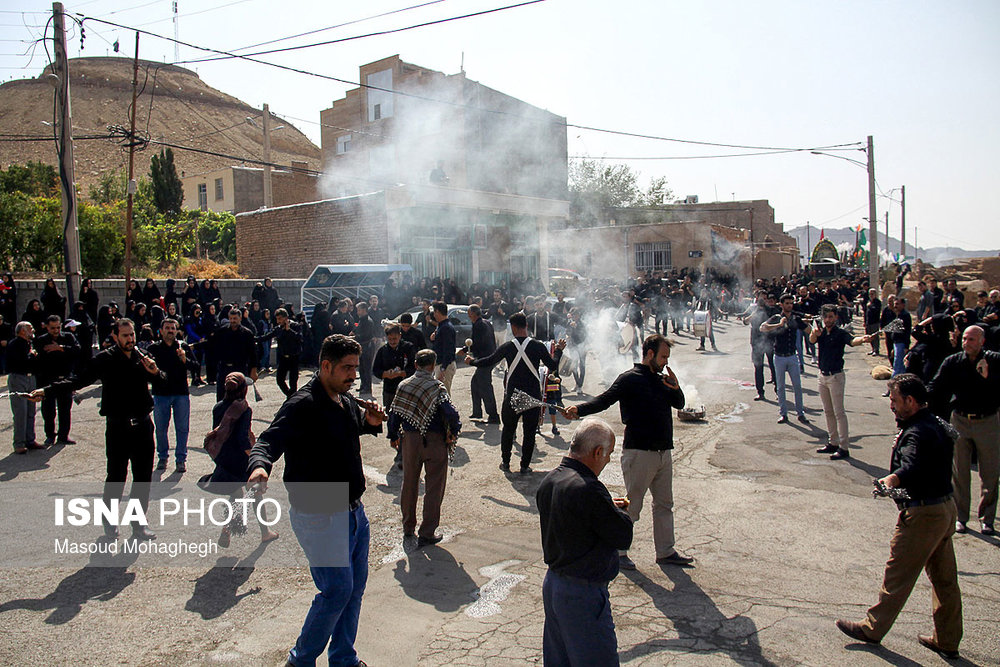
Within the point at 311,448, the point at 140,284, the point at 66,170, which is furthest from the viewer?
the point at 140,284

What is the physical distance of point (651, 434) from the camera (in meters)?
5.06

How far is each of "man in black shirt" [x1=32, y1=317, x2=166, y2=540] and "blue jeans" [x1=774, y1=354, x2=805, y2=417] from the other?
325 inches

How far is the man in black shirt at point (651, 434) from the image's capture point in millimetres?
5066

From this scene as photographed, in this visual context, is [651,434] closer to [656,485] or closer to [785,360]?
[656,485]

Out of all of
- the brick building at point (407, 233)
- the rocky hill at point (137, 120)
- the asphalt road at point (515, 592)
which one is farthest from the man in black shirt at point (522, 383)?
the rocky hill at point (137, 120)

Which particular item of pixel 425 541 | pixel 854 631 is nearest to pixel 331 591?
pixel 425 541

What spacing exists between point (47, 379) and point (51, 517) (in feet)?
9.24

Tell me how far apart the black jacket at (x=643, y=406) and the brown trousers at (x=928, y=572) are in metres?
1.65

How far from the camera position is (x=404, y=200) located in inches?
840

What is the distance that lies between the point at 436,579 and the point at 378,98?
127 ft

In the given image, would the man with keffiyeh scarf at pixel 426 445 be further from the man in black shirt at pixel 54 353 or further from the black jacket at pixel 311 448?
the man in black shirt at pixel 54 353

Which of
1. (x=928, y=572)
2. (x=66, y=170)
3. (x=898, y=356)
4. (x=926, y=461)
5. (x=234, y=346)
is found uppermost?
(x=66, y=170)

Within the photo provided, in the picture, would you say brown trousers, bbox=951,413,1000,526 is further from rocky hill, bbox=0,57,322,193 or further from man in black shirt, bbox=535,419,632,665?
rocky hill, bbox=0,57,322,193

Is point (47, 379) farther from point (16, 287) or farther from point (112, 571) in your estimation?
point (16, 287)
